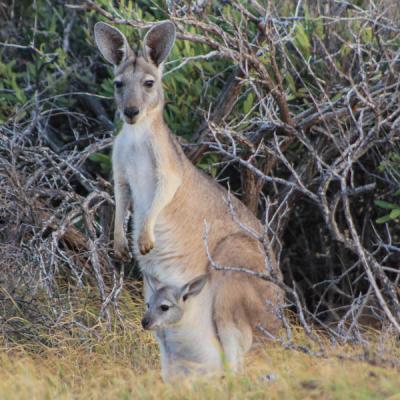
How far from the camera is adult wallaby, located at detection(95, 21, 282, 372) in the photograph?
18.1 ft

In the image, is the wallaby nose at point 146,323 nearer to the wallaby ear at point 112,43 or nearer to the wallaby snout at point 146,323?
the wallaby snout at point 146,323

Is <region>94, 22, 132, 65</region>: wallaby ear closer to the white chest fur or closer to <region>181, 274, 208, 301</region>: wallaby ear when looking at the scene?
the white chest fur

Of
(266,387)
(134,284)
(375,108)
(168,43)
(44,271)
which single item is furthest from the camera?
(134,284)

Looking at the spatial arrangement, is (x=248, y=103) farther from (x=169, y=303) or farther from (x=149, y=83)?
Answer: (x=169, y=303)

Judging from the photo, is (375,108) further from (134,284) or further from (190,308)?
(134,284)

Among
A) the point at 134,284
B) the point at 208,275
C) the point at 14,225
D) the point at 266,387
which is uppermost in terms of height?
the point at 266,387

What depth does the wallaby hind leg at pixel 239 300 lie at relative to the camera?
17.7 ft

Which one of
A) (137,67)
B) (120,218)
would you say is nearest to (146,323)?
(120,218)

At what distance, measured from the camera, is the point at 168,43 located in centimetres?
567

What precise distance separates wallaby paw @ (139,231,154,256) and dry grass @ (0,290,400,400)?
0.65m

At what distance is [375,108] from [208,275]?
130 cm

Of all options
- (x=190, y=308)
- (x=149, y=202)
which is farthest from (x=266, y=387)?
(x=149, y=202)

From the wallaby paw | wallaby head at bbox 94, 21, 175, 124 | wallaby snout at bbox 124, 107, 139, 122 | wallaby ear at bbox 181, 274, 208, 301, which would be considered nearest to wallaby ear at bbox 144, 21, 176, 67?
wallaby head at bbox 94, 21, 175, 124

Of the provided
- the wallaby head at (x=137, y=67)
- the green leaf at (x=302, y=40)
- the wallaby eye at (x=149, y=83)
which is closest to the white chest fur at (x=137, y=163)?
the wallaby head at (x=137, y=67)
